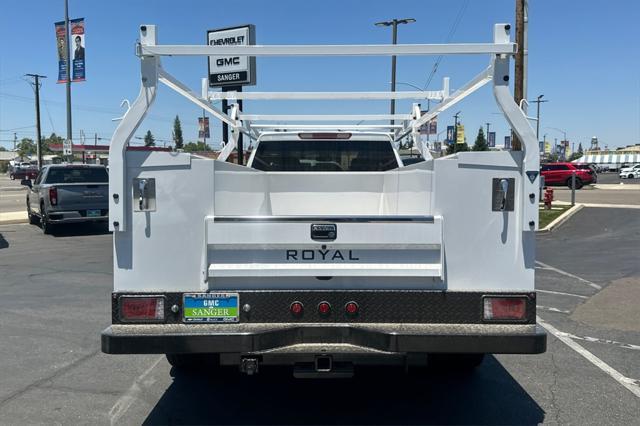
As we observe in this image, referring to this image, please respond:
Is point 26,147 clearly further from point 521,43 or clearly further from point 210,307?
point 210,307

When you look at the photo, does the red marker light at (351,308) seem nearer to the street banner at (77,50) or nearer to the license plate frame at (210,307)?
the license plate frame at (210,307)

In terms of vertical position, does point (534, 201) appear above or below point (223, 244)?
above

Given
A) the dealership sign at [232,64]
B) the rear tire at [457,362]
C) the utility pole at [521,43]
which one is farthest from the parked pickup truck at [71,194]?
the rear tire at [457,362]

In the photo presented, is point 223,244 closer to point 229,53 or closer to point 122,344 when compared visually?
point 122,344

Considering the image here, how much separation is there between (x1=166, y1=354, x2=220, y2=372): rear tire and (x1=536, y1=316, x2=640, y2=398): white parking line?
136 inches

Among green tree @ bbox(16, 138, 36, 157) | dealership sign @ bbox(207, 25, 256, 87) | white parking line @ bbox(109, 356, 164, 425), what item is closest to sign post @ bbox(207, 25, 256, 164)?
dealership sign @ bbox(207, 25, 256, 87)

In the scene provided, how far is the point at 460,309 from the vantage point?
3.71 meters

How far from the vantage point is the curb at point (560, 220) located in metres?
16.9

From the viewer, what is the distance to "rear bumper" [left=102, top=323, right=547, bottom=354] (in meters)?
3.61

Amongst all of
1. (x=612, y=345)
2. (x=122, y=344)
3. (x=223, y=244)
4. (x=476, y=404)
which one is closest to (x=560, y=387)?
(x=476, y=404)

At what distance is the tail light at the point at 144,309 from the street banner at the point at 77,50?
30420 millimetres

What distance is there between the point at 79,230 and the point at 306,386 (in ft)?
46.3

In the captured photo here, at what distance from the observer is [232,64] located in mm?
19844

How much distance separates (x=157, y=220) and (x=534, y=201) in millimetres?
2326
